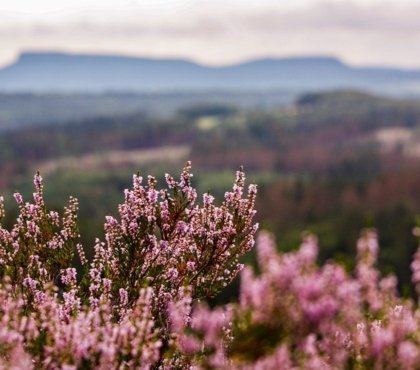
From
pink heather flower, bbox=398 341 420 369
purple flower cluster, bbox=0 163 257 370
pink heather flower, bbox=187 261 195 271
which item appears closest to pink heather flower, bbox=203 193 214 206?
purple flower cluster, bbox=0 163 257 370

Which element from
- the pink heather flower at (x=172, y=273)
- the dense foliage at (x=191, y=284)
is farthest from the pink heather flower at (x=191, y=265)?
the pink heather flower at (x=172, y=273)

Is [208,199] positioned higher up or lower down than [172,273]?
higher up

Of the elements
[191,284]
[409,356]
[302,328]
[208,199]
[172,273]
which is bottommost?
[409,356]

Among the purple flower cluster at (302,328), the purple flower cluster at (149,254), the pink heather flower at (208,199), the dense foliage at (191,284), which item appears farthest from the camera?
the pink heather flower at (208,199)

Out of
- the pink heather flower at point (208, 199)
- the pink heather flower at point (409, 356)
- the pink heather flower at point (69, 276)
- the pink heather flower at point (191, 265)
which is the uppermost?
the pink heather flower at point (208, 199)

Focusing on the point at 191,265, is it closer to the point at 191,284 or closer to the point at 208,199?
the point at 191,284

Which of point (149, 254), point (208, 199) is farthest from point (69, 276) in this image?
point (208, 199)

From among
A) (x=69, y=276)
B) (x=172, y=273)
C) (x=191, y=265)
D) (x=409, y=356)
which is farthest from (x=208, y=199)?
(x=409, y=356)

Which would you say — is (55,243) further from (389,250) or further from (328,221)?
(328,221)

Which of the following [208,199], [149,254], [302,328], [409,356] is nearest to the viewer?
[302,328]

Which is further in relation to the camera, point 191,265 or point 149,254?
point 149,254

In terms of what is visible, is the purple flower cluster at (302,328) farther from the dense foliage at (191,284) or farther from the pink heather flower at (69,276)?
the pink heather flower at (69,276)

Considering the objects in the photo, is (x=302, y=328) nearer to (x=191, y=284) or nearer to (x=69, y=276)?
(x=191, y=284)

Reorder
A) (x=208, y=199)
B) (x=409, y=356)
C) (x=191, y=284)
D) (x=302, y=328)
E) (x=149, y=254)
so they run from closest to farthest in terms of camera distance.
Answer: (x=302, y=328)
(x=409, y=356)
(x=208, y=199)
(x=191, y=284)
(x=149, y=254)
